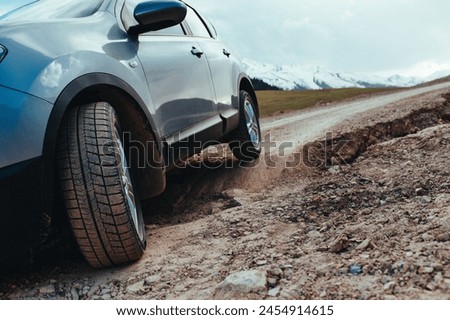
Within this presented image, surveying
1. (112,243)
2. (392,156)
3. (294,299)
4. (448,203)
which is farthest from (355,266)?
(392,156)

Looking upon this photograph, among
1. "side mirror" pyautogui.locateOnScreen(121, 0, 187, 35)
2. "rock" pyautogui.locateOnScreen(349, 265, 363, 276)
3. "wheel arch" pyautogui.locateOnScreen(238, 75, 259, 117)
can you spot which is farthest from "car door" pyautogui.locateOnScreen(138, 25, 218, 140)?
"rock" pyautogui.locateOnScreen(349, 265, 363, 276)

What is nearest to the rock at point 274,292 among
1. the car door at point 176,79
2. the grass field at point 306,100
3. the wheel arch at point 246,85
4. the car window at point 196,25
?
the car door at point 176,79

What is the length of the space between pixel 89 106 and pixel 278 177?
2.52m

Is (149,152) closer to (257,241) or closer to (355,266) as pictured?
(257,241)

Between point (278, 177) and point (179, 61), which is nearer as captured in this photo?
point (179, 61)

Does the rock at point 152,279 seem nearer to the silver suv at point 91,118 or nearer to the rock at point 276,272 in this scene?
the silver suv at point 91,118

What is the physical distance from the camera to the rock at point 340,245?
2.42 m

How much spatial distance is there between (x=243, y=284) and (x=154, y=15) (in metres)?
1.78

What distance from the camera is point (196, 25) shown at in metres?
4.64

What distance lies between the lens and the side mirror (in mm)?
2979

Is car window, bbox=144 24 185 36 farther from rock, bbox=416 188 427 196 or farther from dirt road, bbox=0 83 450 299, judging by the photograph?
rock, bbox=416 188 427 196

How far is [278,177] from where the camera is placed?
185 inches

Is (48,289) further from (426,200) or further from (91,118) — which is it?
(426,200)

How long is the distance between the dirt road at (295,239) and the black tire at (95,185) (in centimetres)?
22
